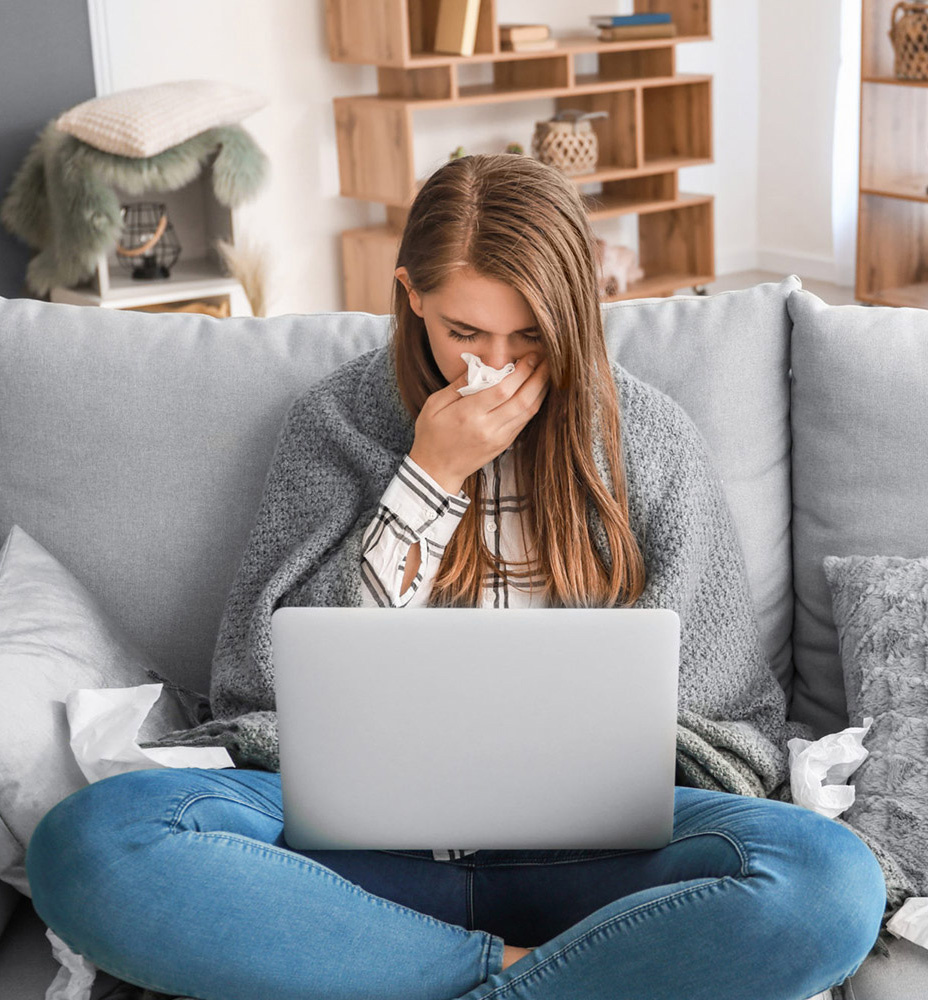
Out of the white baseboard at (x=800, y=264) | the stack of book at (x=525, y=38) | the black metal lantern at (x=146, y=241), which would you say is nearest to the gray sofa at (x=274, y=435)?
the black metal lantern at (x=146, y=241)

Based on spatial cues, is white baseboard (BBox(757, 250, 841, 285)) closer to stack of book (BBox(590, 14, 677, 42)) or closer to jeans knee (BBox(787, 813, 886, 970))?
stack of book (BBox(590, 14, 677, 42))

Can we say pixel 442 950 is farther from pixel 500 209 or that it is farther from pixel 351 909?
pixel 500 209

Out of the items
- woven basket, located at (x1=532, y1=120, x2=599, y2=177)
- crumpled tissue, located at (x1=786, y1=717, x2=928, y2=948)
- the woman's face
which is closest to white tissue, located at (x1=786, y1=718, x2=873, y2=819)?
crumpled tissue, located at (x1=786, y1=717, x2=928, y2=948)

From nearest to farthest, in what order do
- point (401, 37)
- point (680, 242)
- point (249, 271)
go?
1. point (249, 271)
2. point (401, 37)
3. point (680, 242)

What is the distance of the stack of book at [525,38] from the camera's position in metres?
3.83

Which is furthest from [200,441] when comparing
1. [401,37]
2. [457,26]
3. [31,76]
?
[457,26]

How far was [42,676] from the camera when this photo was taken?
1.29 meters

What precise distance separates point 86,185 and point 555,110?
6.55 ft

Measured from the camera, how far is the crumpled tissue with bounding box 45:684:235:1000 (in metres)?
1.16

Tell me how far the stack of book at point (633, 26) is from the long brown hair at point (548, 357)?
2.99 metres

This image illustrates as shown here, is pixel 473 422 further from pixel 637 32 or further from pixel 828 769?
pixel 637 32

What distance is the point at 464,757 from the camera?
998 millimetres

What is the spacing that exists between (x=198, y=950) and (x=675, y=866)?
0.41m

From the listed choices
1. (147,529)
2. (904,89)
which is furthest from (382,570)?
(904,89)
